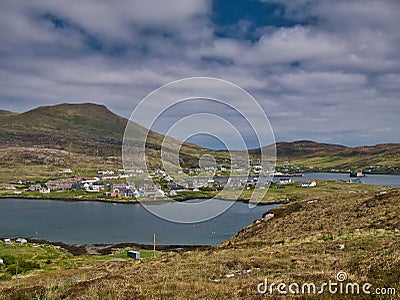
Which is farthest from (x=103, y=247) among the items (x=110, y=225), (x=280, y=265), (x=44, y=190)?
(x=44, y=190)

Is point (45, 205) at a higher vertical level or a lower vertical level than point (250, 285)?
lower

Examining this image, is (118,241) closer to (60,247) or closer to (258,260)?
(60,247)

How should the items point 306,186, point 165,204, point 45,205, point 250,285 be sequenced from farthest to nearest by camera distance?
1. point 306,186
2. point 45,205
3. point 165,204
4. point 250,285

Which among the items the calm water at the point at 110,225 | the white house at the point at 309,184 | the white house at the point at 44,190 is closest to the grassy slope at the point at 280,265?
the calm water at the point at 110,225

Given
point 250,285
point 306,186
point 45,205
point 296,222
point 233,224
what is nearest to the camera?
point 250,285

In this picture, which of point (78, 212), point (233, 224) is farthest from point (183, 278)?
point (78, 212)

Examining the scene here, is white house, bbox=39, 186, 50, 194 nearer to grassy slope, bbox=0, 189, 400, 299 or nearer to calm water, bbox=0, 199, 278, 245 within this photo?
calm water, bbox=0, 199, 278, 245

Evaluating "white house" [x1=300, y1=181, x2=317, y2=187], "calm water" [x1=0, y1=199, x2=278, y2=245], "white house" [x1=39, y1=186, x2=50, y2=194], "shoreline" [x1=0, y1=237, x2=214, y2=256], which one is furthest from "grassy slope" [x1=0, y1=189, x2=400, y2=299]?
"white house" [x1=39, y1=186, x2=50, y2=194]
